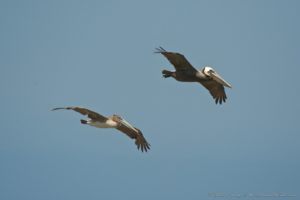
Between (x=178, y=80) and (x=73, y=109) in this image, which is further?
(x=178, y=80)

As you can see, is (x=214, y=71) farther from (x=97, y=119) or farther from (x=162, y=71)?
(x=97, y=119)

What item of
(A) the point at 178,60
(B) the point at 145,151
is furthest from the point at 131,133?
(A) the point at 178,60

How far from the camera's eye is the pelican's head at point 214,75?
33.6 metres

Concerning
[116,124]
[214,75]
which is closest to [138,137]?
[116,124]

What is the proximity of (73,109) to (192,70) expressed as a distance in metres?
5.24

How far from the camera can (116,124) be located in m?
31.5

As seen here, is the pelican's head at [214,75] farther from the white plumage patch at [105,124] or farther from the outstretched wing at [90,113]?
the outstretched wing at [90,113]

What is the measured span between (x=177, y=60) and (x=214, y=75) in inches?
89.2

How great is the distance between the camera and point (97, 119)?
101ft

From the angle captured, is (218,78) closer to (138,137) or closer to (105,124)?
(138,137)

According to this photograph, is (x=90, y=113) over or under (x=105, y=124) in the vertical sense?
over

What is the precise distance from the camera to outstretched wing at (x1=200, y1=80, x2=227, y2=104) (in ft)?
113

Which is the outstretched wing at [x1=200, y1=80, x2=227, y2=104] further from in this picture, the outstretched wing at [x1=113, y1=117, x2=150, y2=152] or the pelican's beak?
the outstretched wing at [x1=113, y1=117, x2=150, y2=152]

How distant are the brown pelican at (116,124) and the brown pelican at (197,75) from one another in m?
2.18
